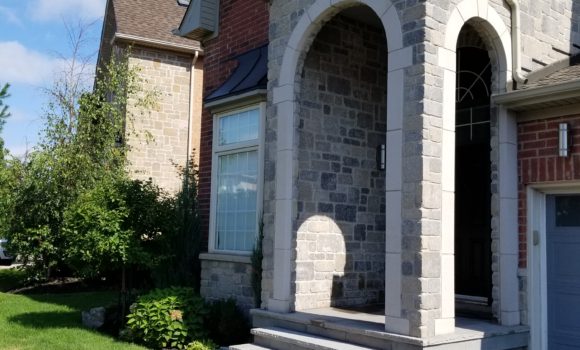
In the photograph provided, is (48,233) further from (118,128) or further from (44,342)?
→ (44,342)

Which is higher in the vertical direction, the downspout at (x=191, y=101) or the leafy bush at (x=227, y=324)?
the downspout at (x=191, y=101)

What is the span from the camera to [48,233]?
12.6 metres

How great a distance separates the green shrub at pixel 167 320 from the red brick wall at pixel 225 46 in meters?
2.16

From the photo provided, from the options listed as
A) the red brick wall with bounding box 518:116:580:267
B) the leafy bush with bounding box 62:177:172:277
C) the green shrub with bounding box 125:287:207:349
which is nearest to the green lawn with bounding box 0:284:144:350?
the green shrub with bounding box 125:287:207:349

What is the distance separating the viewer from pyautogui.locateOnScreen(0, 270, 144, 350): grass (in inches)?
319

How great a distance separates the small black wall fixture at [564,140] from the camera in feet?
21.4

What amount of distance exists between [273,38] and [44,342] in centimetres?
528

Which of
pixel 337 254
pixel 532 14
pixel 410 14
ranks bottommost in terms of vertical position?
pixel 337 254

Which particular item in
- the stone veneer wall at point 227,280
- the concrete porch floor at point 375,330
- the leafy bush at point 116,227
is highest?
the leafy bush at point 116,227

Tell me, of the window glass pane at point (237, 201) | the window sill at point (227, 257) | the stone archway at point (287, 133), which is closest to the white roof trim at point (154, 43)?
the window glass pane at point (237, 201)

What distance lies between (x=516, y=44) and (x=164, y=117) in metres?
11.8

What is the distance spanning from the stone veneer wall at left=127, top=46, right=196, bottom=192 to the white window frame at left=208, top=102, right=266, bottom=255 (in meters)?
7.00

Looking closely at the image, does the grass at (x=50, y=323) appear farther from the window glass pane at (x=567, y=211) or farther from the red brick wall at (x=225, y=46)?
the window glass pane at (x=567, y=211)

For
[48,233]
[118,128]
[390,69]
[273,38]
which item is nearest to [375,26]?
[273,38]
